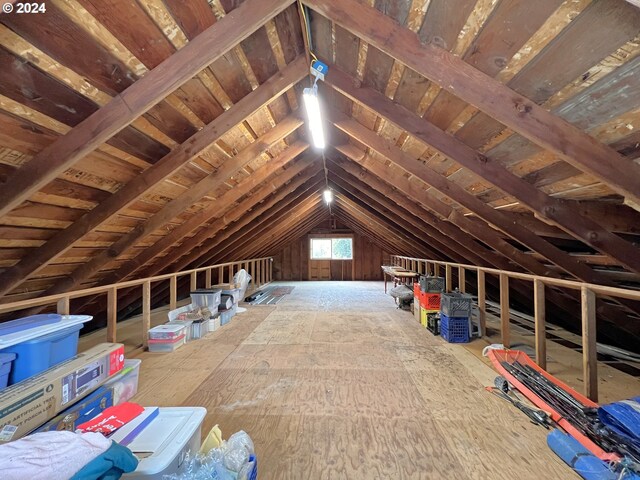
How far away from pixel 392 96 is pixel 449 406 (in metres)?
2.42

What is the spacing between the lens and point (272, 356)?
10.1ft

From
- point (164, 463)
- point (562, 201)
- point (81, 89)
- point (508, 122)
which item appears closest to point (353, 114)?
point (508, 122)

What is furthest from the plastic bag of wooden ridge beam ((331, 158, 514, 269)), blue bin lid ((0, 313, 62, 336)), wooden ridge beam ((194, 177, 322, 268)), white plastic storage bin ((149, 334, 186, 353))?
wooden ridge beam ((194, 177, 322, 268))

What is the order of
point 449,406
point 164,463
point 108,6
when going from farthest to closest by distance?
1. point 449,406
2. point 108,6
3. point 164,463

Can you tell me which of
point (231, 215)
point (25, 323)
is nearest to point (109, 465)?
point (25, 323)

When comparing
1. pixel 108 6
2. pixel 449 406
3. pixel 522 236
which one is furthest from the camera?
pixel 522 236

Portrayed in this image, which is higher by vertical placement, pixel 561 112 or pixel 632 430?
pixel 561 112

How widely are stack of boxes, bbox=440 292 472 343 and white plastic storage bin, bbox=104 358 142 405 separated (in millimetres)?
3335

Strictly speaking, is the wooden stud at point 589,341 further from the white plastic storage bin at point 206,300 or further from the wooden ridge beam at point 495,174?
the white plastic storage bin at point 206,300

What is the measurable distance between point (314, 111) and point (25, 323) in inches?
98.5

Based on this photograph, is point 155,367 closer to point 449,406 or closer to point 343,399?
point 343,399

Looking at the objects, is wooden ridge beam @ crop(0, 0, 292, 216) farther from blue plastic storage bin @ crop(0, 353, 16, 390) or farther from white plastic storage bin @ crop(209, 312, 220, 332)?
white plastic storage bin @ crop(209, 312, 220, 332)

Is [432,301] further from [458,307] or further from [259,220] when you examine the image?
[259,220]

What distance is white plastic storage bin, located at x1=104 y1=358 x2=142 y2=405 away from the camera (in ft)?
6.50
